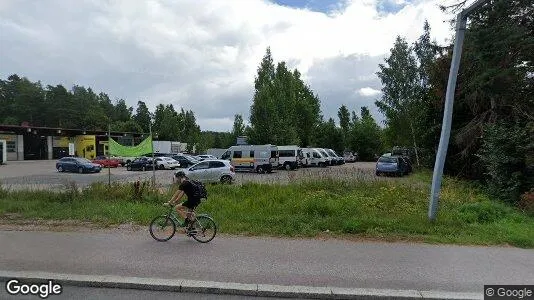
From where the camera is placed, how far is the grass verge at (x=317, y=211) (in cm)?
909

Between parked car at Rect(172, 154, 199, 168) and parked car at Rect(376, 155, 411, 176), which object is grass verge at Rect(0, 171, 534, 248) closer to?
parked car at Rect(376, 155, 411, 176)

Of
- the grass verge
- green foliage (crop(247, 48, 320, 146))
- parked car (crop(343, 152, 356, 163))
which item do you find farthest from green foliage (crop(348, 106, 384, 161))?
the grass verge

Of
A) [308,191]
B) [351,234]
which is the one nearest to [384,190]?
[308,191]

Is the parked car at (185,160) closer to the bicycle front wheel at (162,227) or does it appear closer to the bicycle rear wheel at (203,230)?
the bicycle front wheel at (162,227)

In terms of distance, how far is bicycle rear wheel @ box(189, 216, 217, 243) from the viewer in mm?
8195

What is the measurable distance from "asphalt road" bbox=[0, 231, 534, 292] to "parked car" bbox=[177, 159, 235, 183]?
15.2 metres

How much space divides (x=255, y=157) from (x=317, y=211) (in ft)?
75.6

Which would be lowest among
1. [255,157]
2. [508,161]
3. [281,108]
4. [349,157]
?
[349,157]

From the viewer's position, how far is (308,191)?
1446 cm

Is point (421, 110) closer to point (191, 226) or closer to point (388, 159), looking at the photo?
point (388, 159)

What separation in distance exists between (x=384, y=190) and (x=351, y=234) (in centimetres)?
573

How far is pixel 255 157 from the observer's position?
33812mm

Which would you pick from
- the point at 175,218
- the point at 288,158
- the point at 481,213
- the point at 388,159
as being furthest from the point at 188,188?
the point at 288,158

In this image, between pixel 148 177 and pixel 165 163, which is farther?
pixel 165 163
